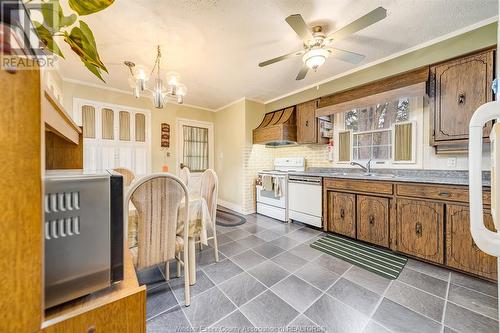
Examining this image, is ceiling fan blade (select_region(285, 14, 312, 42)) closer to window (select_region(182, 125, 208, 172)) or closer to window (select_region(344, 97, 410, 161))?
window (select_region(344, 97, 410, 161))

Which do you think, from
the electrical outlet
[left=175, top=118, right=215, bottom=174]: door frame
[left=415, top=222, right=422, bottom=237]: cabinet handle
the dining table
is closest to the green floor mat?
[left=415, top=222, right=422, bottom=237]: cabinet handle

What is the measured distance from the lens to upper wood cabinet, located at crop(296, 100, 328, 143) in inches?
135

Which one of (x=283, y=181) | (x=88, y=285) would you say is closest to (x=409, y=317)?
(x=88, y=285)

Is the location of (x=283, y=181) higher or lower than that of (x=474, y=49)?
lower

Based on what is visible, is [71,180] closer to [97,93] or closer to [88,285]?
[88,285]

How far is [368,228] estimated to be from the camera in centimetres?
247

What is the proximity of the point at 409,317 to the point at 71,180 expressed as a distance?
6.82ft

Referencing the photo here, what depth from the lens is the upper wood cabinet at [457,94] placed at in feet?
6.28

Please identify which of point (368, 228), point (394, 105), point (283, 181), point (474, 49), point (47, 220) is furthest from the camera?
point (283, 181)

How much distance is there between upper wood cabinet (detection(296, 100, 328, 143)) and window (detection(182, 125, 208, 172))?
2436 millimetres

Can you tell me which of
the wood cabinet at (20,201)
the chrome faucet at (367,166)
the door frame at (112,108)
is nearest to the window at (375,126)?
the chrome faucet at (367,166)

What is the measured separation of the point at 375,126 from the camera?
3.00m

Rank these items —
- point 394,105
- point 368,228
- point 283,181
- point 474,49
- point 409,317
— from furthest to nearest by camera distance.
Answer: point 283,181 < point 394,105 < point 368,228 < point 474,49 < point 409,317

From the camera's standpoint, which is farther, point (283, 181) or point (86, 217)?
point (283, 181)
